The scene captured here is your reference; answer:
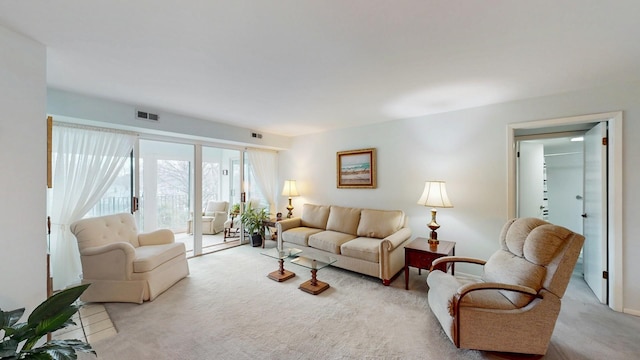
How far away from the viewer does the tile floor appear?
82.5 inches

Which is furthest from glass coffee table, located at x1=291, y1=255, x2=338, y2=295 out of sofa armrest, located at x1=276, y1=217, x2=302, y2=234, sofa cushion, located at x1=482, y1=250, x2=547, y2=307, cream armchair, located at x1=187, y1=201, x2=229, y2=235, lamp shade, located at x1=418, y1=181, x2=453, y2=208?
cream armchair, located at x1=187, y1=201, x2=229, y2=235

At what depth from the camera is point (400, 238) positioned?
3396mm

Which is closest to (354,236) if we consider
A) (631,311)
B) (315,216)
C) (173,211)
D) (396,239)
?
(396,239)

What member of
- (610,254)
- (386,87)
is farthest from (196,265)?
(610,254)

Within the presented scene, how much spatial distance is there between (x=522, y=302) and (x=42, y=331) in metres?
3.00

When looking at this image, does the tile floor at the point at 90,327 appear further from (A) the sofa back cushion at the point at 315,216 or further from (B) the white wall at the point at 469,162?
(B) the white wall at the point at 469,162

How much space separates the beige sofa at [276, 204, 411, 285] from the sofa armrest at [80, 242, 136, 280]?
7.25ft

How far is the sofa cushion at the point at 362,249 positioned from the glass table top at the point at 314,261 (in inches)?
10.8

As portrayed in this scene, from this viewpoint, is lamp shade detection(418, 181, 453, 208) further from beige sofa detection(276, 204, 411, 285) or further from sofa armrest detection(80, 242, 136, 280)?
sofa armrest detection(80, 242, 136, 280)

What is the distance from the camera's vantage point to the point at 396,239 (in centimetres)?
330

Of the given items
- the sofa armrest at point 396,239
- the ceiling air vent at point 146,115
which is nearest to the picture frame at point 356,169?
the sofa armrest at point 396,239

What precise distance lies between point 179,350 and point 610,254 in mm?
4366

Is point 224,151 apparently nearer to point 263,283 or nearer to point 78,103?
point 78,103

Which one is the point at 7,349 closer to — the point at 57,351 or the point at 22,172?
the point at 57,351
